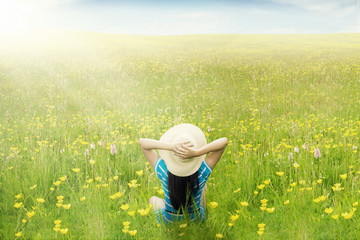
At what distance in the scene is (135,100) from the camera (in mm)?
7266

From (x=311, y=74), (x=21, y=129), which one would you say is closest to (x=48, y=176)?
(x=21, y=129)

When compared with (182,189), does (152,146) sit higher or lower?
higher

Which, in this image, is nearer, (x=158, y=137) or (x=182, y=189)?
(x=182, y=189)

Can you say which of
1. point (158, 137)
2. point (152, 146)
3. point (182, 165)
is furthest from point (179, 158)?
point (158, 137)

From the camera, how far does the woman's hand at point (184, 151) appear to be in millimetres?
2221

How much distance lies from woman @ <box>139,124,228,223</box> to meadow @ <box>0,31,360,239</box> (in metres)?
0.13

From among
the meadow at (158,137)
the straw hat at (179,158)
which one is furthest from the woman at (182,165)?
the meadow at (158,137)

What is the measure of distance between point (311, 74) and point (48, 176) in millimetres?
8951

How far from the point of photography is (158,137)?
5.10 metres

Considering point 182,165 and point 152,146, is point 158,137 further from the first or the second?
point 182,165

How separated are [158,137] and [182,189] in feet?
8.57

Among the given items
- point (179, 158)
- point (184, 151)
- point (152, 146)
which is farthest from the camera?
point (152, 146)

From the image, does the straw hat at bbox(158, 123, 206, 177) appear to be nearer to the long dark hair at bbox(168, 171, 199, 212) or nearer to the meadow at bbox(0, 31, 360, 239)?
the long dark hair at bbox(168, 171, 199, 212)

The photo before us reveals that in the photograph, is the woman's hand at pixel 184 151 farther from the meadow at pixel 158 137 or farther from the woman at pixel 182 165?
the meadow at pixel 158 137
